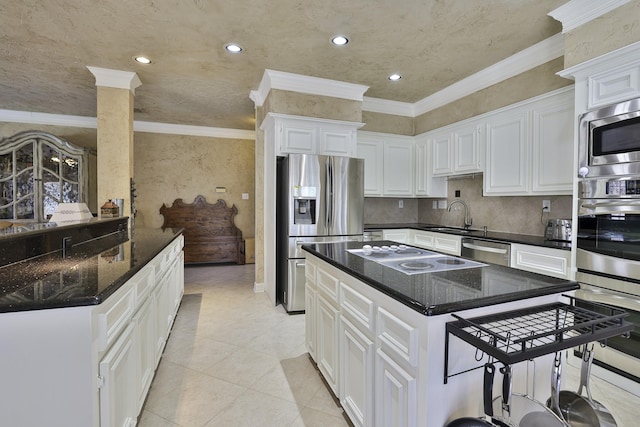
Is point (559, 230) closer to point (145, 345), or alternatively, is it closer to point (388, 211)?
point (388, 211)

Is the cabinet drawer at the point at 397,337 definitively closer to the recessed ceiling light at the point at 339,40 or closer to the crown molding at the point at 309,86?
the recessed ceiling light at the point at 339,40

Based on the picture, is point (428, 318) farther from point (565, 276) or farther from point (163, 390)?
point (565, 276)

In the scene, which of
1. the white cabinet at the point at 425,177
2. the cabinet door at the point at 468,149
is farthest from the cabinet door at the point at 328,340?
the white cabinet at the point at 425,177

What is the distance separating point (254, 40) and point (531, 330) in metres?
2.96

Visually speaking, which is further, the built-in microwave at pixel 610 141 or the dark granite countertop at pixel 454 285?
the built-in microwave at pixel 610 141

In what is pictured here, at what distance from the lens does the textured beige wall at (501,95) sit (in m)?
2.87

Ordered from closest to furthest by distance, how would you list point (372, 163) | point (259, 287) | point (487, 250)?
point (487, 250)
point (259, 287)
point (372, 163)

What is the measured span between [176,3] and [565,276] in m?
3.66

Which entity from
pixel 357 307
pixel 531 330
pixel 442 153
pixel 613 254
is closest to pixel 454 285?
pixel 531 330

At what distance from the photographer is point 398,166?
14.9 ft

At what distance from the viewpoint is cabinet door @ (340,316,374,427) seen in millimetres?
1394

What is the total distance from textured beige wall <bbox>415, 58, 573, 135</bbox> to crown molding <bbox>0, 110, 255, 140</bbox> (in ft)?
12.6

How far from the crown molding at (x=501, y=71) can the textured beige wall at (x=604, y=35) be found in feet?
1.72

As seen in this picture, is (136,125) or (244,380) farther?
(136,125)
